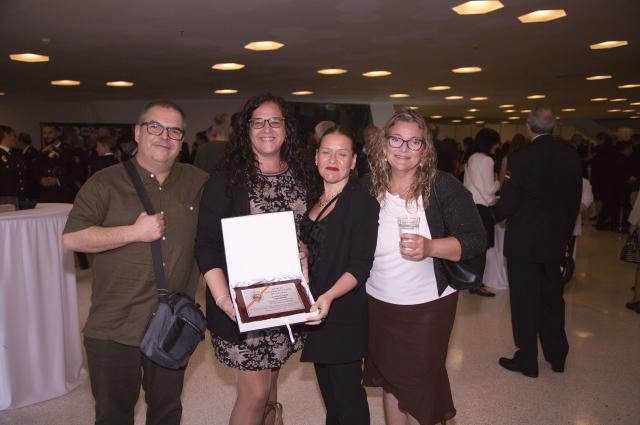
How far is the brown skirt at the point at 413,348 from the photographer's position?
6.91 feet

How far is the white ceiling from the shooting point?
4562 mm

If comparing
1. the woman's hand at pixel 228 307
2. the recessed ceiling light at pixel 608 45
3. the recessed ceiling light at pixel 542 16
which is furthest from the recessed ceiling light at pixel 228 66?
the woman's hand at pixel 228 307

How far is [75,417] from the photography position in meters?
2.98

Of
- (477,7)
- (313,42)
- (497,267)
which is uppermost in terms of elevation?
(313,42)

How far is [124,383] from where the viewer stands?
2088mm

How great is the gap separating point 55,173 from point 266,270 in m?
6.25

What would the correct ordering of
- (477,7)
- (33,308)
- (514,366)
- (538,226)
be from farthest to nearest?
(477,7) → (514,366) → (538,226) → (33,308)

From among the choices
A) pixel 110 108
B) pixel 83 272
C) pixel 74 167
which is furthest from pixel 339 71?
pixel 110 108

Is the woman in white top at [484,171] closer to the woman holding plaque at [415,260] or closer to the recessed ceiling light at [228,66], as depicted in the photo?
the woman holding plaque at [415,260]

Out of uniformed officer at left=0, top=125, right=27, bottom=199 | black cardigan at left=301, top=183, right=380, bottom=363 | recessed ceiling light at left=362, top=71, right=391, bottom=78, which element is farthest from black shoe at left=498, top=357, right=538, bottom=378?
recessed ceiling light at left=362, top=71, right=391, bottom=78

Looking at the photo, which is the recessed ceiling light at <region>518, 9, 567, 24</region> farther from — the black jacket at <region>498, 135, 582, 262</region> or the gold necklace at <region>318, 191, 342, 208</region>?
the gold necklace at <region>318, 191, 342, 208</region>

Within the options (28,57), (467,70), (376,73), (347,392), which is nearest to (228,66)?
(376,73)

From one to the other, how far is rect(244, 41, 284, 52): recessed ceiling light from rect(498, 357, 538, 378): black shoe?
4377 millimetres

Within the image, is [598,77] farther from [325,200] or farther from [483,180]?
[325,200]
